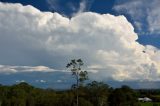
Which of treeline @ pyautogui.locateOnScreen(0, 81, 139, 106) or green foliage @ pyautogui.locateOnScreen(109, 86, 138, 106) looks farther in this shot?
green foliage @ pyautogui.locateOnScreen(109, 86, 138, 106)

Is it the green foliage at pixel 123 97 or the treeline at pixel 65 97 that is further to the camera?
the green foliage at pixel 123 97

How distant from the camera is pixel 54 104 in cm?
12212

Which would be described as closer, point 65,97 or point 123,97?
point 65,97

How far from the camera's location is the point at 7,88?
133125mm

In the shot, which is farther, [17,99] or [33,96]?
[33,96]

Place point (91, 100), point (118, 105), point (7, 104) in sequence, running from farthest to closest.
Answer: point (118, 105) < point (91, 100) < point (7, 104)

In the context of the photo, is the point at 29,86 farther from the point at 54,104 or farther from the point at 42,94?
the point at 54,104

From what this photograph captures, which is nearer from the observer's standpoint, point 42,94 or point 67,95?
point 67,95

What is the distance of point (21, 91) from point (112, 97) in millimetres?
32764

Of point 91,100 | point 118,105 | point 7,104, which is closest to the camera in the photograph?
point 7,104

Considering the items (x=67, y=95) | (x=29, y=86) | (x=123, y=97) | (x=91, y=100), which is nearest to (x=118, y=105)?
(x=123, y=97)

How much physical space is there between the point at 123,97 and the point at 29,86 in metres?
34.7

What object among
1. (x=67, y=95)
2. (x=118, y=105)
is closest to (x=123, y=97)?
(x=118, y=105)

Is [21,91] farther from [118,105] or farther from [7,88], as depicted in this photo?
[118,105]
